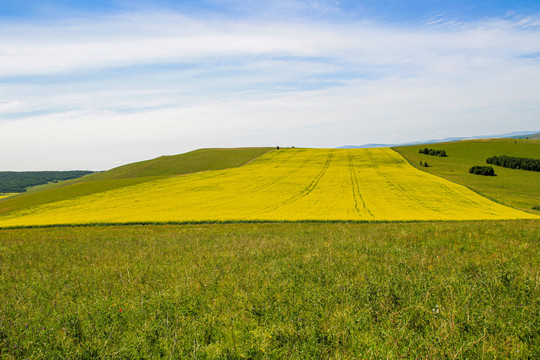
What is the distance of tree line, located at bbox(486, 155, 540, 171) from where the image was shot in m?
61.7

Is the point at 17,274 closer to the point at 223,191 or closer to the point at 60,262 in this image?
the point at 60,262

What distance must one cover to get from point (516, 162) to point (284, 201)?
6147 centimetres

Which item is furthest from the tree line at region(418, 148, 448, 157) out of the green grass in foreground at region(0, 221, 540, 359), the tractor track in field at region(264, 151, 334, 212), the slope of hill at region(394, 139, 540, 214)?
the green grass in foreground at region(0, 221, 540, 359)

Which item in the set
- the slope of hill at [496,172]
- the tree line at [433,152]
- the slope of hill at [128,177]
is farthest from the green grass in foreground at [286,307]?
the tree line at [433,152]

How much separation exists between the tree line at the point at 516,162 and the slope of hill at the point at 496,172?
2.19m

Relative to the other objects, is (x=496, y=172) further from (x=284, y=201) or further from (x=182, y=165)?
(x=182, y=165)

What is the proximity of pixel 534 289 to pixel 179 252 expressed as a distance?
804cm

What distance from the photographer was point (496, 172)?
59094mm

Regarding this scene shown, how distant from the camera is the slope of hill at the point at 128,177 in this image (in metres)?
45.5

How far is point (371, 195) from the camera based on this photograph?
37531 mm

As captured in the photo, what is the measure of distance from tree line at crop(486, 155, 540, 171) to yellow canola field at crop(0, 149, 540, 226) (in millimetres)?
26326

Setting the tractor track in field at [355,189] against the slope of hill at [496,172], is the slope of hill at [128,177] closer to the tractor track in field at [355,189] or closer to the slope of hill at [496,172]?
the tractor track in field at [355,189]

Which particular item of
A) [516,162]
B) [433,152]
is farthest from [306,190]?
[433,152]

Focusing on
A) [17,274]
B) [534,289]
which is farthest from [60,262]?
[534,289]
